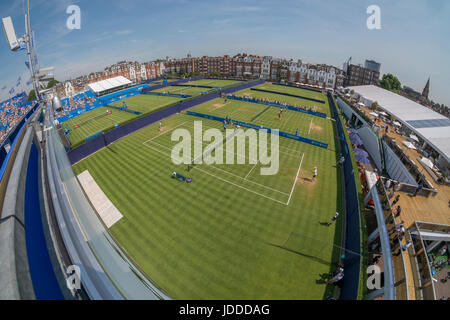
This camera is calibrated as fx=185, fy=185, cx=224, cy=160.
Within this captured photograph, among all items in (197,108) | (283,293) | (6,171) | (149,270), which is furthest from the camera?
(197,108)

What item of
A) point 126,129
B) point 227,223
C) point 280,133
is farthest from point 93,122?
point 227,223

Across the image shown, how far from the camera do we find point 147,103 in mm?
57156

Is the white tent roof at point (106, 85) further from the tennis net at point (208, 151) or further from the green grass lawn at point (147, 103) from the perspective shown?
the tennis net at point (208, 151)

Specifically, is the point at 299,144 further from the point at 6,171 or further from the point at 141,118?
the point at 6,171

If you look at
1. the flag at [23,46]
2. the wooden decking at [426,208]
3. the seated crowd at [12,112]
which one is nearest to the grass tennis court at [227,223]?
the wooden decking at [426,208]

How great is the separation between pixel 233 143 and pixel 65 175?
25.4 metres

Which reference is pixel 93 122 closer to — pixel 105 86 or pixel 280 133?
pixel 105 86

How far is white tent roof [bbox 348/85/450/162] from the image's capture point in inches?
1011

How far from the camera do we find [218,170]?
2416 centimetres

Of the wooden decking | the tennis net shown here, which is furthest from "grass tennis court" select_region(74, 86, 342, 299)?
the wooden decking

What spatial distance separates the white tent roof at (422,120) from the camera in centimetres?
2569

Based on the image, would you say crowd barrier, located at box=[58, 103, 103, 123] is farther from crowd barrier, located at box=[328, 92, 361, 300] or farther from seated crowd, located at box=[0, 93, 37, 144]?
crowd barrier, located at box=[328, 92, 361, 300]

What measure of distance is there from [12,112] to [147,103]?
28.9 meters

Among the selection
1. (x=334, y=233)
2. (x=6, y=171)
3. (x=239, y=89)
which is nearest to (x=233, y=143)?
(x=334, y=233)
